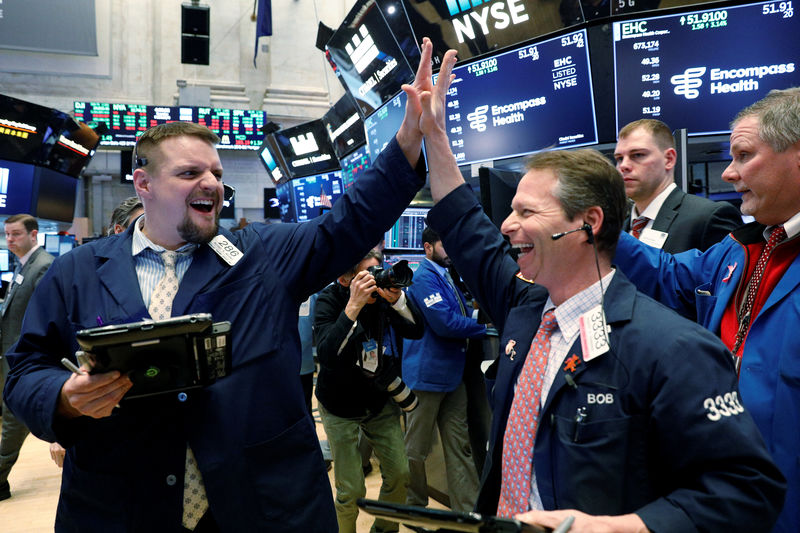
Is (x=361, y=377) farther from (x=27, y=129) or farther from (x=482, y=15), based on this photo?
(x=27, y=129)

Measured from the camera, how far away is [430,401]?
12.7 ft

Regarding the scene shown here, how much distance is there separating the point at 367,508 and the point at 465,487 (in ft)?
9.79

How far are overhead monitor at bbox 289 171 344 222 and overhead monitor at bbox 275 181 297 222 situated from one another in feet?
0.56

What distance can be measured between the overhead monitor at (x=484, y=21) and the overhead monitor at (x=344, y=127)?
2715 millimetres

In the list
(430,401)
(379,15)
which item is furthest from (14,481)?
(379,15)

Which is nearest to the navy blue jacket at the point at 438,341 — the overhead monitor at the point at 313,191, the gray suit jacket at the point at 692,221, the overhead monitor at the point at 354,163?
the gray suit jacket at the point at 692,221

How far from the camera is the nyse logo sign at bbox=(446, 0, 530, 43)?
404 centimetres

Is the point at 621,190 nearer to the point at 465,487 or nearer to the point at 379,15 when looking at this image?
the point at 465,487

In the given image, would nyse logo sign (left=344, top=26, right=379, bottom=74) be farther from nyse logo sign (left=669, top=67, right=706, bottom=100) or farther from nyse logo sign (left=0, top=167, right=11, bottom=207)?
nyse logo sign (left=0, top=167, right=11, bottom=207)

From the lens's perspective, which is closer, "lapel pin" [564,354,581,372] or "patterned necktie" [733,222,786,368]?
"lapel pin" [564,354,581,372]

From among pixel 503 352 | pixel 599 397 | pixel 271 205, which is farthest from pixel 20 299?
pixel 271 205

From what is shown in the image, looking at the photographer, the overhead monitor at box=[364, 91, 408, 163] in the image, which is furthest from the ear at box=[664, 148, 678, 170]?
the overhead monitor at box=[364, 91, 408, 163]

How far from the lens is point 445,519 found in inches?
38.4

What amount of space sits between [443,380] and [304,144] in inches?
255
